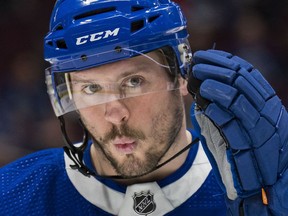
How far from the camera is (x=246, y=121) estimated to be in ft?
4.39

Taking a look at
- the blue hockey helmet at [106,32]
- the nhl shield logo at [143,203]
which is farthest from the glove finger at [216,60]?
the nhl shield logo at [143,203]

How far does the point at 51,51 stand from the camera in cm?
162

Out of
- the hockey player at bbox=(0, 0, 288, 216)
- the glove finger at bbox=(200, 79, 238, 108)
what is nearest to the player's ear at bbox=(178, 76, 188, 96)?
the hockey player at bbox=(0, 0, 288, 216)

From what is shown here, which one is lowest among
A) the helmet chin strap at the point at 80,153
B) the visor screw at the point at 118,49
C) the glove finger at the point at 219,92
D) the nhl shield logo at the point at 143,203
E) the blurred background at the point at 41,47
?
the blurred background at the point at 41,47

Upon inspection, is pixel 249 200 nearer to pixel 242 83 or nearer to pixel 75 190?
pixel 242 83

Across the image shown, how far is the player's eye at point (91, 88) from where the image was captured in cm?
156

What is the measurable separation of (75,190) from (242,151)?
57 centimetres

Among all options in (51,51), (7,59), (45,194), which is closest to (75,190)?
(45,194)

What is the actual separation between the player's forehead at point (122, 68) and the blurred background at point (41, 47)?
3.97 feet

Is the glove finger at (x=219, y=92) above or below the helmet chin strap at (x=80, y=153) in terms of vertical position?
above

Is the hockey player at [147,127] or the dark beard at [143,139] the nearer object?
the hockey player at [147,127]

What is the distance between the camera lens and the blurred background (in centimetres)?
289

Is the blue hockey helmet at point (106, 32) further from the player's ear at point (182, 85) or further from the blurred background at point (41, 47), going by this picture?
the blurred background at point (41, 47)

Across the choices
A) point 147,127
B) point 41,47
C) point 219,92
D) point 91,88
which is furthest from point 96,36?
point 41,47
